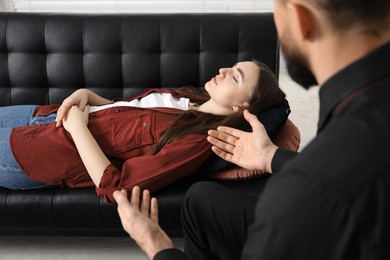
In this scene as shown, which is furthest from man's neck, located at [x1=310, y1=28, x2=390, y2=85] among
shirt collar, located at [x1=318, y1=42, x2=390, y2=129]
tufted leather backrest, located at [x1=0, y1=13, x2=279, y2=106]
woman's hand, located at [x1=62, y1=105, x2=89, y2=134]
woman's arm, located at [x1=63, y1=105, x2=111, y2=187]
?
tufted leather backrest, located at [x1=0, y1=13, x2=279, y2=106]

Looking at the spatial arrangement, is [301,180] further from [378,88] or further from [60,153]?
[60,153]

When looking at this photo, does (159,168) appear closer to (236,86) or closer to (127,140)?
(127,140)

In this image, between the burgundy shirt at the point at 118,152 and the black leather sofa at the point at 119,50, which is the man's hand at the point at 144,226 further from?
the black leather sofa at the point at 119,50

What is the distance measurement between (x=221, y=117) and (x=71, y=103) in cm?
65

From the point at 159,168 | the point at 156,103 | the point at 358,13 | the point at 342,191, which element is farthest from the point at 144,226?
the point at 156,103

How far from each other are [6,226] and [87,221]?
1.14ft

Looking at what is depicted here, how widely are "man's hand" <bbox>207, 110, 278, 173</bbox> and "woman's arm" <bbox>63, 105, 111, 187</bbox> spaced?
1.40 feet

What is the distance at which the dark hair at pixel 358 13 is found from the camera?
688 millimetres

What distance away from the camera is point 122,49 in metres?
2.10

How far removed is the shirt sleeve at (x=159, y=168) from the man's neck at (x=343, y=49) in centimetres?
83

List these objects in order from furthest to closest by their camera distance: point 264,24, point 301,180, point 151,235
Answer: point 264,24
point 151,235
point 301,180

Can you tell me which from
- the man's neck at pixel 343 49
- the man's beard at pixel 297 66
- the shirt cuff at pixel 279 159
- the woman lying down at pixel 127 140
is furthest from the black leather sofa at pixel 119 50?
the man's neck at pixel 343 49

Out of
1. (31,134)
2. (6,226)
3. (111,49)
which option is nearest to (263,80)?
(111,49)

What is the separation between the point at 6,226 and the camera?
168cm
